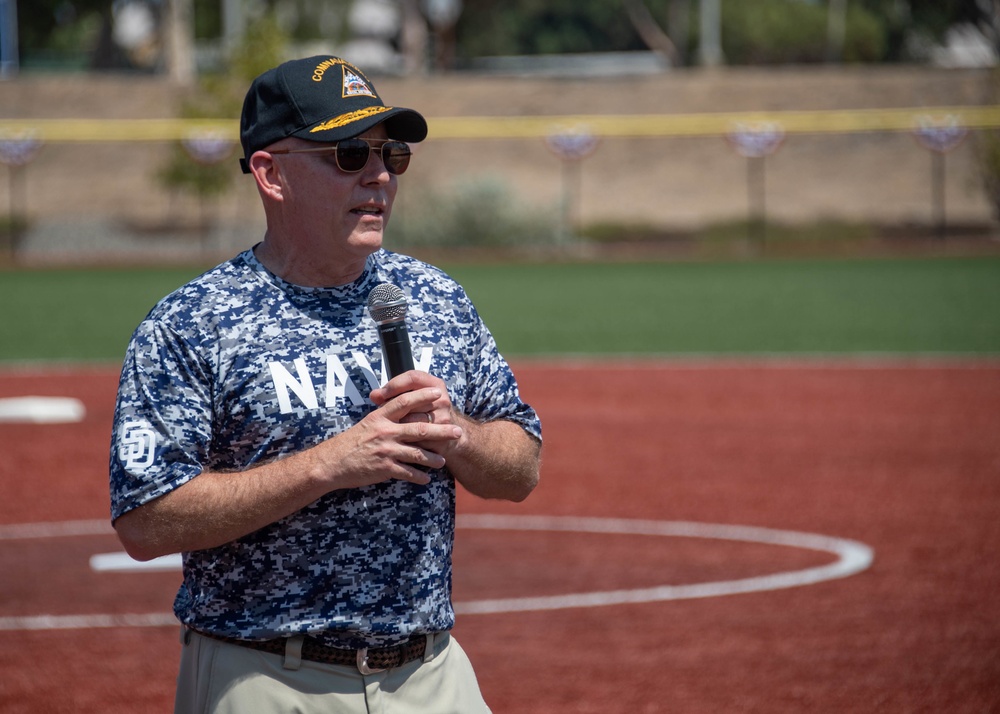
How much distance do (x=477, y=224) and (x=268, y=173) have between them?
3210 centimetres

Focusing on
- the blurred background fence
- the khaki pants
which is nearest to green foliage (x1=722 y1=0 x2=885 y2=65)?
the blurred background fence

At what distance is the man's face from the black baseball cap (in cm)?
5

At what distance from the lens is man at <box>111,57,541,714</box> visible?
2637mm

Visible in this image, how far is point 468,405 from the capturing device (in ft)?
10.0

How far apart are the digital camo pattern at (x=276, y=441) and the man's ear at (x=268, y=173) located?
0.17 metres

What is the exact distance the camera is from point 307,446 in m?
2.77

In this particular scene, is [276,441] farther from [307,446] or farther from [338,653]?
[338,653]

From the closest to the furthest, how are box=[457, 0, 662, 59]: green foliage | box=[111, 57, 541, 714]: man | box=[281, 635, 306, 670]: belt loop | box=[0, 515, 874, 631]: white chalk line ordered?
1. box=[111, 57, 541, 714]: man
2. box=[281, 635, 306, 670]: belt loop
3. box=[0, 515, 874, 631]: white chalk line
4. box=[457, 0, 662, 59]: green foliage

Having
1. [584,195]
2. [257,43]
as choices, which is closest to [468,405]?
[257,43]

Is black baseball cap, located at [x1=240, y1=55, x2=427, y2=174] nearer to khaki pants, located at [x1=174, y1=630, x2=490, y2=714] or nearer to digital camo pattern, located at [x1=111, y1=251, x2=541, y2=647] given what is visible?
digital camo pattern, located at [x1=111, y1=251, x2=541, y2=647]

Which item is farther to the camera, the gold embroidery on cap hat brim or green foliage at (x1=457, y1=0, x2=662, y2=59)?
green foliage at (x1=457, y1=0, x2=662, y2=59)

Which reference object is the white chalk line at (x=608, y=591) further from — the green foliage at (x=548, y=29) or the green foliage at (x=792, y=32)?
the green foliage at (x=548, y=29)

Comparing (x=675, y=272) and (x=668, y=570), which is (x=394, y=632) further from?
(x=675, y=272)

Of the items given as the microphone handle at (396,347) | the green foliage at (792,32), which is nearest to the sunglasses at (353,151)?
the microphone handle at (396,347)
